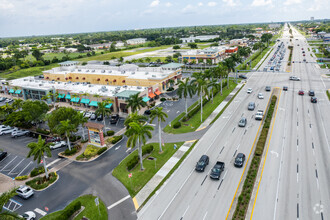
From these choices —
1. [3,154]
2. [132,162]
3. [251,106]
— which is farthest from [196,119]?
[3,154]

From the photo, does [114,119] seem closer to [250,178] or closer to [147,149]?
[147,149]

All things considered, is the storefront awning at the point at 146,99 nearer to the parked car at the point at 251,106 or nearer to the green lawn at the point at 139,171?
the green lawn at the point at 139,171

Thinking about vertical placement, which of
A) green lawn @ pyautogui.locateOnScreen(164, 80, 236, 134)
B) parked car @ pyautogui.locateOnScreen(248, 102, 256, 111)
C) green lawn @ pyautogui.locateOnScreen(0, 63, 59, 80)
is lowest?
green lawn @ pyautogui.locateOnScreen(164, 80, 236, 134)

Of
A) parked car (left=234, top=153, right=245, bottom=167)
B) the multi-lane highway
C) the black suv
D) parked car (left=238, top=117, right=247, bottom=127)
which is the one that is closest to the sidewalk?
the black suv

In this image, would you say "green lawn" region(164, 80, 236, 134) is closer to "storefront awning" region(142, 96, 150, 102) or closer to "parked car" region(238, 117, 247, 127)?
"parked car" region(238, 117, 247, 127)

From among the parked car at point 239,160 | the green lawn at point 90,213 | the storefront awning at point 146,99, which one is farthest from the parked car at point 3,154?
the parked car at point 239,160

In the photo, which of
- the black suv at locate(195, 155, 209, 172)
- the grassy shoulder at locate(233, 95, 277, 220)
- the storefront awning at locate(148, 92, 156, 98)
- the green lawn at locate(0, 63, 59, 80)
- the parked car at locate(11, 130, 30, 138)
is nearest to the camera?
the grassy shoulder at locate(233, 95, 277, 220)

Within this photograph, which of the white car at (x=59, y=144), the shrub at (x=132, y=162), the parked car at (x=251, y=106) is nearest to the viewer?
the shrub at (x=132, y=162)

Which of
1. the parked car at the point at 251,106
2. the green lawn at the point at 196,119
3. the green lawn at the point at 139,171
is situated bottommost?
the green lawn at the point at 139,171

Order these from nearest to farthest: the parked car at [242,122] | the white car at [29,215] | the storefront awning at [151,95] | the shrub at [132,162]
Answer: the white car at [29,215], the shrub at [132,162], the parked car at [242,122], the storefront awning at [151,95]
